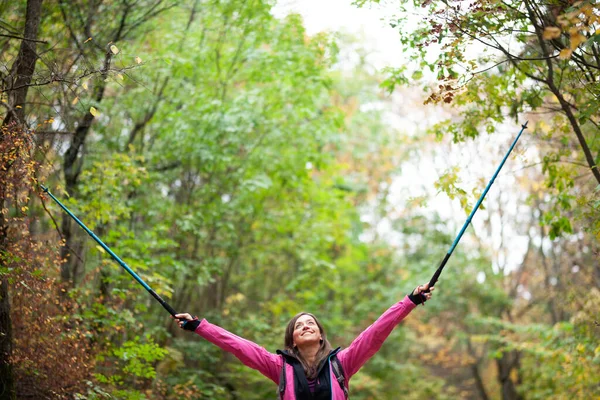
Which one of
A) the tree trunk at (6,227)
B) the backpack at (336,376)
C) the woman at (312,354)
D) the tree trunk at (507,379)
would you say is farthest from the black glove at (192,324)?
the tree trunk at (507,379)

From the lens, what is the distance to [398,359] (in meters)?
15.3

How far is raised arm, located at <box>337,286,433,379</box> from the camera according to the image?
131 inches

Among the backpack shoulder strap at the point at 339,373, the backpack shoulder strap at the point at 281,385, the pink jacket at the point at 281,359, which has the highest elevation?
the pink jacket at the point at 281,359

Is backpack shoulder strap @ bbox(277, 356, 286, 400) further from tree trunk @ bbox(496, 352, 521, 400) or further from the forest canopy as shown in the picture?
tree trunk @ bbox(496, 352, 521, 400)

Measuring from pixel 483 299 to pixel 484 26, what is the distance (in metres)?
9.98

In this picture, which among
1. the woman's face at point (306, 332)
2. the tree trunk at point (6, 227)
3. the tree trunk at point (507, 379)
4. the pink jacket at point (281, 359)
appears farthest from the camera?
the tree trunk at point (507, 379)

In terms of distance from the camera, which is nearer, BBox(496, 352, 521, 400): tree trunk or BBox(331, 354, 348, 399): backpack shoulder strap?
BBox(331, 354, 348, 399): backpack shoulder strap

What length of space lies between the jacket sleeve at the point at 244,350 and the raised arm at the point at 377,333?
40 cm

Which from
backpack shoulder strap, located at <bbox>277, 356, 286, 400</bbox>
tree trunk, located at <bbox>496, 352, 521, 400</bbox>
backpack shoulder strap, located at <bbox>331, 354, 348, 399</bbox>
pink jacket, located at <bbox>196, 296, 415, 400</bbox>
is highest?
tree trunk, located at <bbox>496, 352, 521, 400</bbox>

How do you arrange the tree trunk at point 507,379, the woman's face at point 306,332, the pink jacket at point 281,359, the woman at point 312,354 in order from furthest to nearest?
the tree trunk at point 507,379 → the woman's face at point 306,332 → the pink jacket at point 281,359 → the woman at point 312,354

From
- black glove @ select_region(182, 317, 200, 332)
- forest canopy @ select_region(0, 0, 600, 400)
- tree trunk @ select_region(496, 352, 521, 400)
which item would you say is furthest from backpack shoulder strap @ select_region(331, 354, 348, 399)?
tree trunk @ select_region(496, 352, 521, 400)

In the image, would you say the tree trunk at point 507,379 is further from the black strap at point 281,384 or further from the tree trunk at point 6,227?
the tree trunk at point 6,227

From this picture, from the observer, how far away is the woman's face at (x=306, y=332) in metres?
3.52

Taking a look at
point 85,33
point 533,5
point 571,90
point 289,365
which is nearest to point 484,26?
point 533,5
